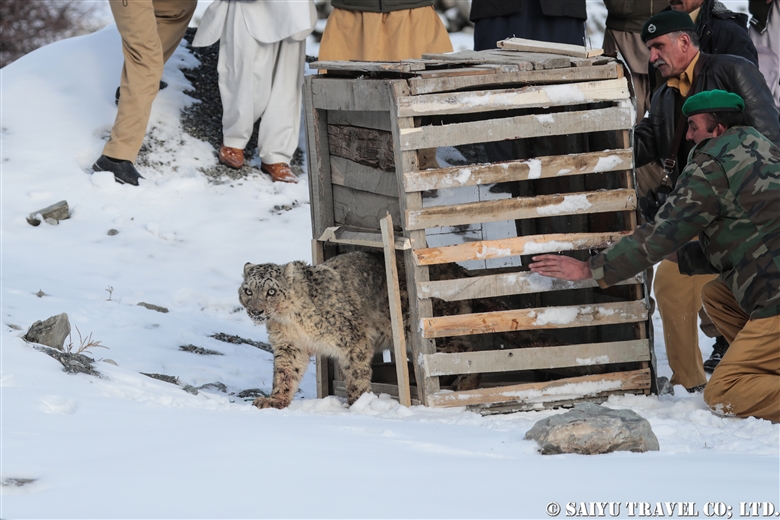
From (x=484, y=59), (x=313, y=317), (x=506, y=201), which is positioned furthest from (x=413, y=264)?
(x=484, y=59)

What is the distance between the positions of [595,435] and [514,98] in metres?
1.93

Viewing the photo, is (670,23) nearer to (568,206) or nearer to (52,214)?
(568,206)

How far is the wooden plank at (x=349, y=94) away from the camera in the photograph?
17.6ft

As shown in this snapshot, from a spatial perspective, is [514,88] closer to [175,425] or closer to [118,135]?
[175,425]

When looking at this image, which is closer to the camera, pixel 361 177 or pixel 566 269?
pixel 566 269

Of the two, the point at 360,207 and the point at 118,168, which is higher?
the point at 360,207

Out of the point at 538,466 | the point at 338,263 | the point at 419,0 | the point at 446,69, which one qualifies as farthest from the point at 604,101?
the point at 419,0

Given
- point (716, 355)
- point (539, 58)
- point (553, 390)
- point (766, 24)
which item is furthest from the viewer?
point (766, 24)

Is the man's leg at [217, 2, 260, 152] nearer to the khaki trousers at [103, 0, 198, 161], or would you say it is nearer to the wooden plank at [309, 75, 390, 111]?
the khaki trousers at [103, 0, 198, 161]

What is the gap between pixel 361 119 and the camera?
19.4 ft

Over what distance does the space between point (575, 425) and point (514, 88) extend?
6.47 feet

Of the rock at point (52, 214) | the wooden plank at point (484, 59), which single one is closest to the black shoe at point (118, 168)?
the rock at point (52, 214)

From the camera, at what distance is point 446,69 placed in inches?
214

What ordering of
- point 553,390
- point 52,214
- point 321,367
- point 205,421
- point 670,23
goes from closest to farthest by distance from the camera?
point 205,421 → point 553,390 → point 670,23 → point 321,367 → point 52,214
